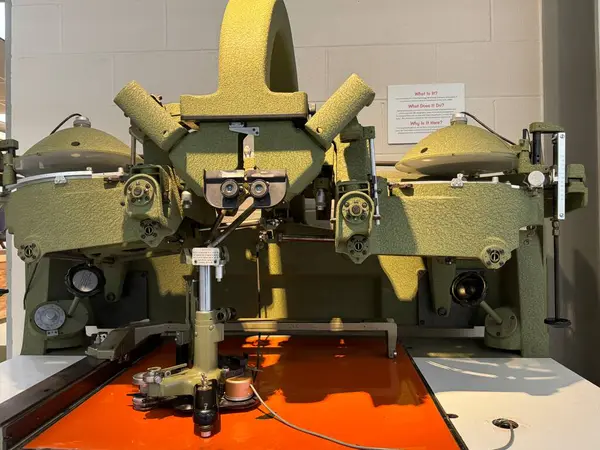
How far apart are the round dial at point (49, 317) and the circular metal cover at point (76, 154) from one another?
0.38 meters

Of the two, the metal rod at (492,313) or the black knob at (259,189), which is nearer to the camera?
the black knob at (259,189)

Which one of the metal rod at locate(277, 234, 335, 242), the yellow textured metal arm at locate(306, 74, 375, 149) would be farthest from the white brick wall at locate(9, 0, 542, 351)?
the yellow textured metal arm at locate(306, 74, 375, 149)

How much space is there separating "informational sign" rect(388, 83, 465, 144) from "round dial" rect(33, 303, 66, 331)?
1.23 meters

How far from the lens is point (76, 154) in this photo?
1.13 metres

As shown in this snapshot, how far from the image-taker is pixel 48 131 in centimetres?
191

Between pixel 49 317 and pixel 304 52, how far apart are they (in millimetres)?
1237

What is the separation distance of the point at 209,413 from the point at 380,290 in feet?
2.46

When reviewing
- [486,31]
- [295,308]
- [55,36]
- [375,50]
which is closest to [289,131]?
[295,308]

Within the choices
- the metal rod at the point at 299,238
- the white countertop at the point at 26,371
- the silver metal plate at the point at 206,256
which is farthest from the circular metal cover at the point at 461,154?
the white countertop at the point at 26,371

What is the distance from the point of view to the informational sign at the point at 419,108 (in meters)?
1.83

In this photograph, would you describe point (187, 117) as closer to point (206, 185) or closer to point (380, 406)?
point (206, 185)

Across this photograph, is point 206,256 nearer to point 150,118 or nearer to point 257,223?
point 150,118

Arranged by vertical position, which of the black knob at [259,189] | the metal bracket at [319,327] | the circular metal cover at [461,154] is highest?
the circular metal cover at [461,154]

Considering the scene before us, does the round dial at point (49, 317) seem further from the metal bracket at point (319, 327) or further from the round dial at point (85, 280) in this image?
the metal bracket at point (319, 327)
